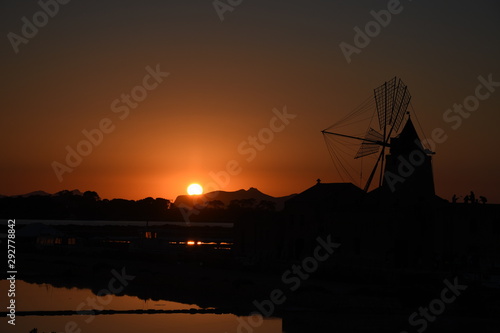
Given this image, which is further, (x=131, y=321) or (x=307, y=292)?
(x=307, y=292)

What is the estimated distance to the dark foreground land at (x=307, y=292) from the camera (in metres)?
28.5

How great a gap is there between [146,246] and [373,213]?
1206 inches

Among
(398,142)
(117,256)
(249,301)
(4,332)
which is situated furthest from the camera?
(117,256)

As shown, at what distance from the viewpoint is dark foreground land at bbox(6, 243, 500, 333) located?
28516mm

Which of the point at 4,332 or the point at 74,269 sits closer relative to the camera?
the point at 4,332

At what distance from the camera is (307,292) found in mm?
35688

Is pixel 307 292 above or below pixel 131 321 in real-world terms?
above

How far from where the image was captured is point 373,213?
4591cm

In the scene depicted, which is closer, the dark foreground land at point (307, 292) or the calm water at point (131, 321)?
the calm water at point (131, 321)

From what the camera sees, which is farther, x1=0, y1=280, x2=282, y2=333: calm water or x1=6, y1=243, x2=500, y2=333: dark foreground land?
x1=6, y1=243, x2=500, y2=333: dark foreground land

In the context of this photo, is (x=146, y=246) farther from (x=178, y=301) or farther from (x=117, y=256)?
(x=178, y=301)

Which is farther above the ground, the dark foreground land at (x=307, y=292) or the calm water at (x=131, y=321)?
the dark foreground land at (x=307, y=292)

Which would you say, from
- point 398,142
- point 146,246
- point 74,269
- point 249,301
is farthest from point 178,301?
point 146,246

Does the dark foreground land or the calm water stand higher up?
the dark foreground land
